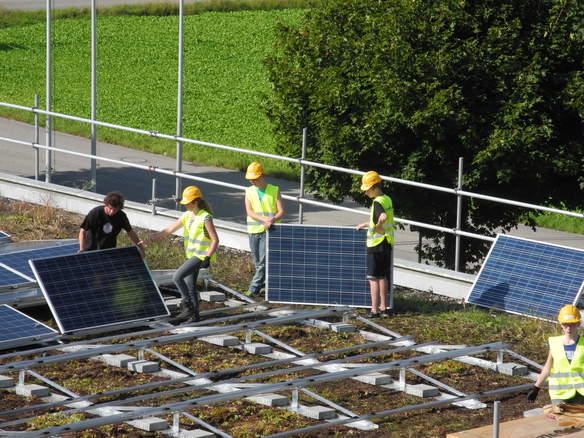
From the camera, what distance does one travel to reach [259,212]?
18047 millimetres

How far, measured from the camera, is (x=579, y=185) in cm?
2250

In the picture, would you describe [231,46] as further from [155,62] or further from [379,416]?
[379,416]

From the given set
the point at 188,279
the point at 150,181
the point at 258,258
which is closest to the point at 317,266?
the point at 258,258

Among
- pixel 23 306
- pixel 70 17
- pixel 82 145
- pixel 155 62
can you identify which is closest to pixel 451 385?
pixel 23 306

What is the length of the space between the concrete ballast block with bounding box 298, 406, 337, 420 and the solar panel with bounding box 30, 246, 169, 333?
3.38 meters

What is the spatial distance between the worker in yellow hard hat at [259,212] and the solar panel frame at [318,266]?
0.76 ft

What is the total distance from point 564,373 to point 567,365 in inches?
3.2

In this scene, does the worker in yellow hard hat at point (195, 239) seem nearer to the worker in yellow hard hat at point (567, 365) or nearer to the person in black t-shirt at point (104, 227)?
the person in black t-shirt at point (104, 227)

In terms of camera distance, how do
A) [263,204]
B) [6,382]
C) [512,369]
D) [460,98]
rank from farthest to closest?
[460,98], [263,204], [512,369], [6,382]

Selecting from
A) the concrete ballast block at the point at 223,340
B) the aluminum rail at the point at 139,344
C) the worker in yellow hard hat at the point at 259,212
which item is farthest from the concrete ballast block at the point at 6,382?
the worker in yellow hard hat at the point at 259,212

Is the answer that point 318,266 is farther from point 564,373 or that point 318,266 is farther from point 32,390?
point 564,373

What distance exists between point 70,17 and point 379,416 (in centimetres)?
4953

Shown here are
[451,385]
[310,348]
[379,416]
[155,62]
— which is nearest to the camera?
[379,416]

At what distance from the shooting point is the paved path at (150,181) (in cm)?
3247
